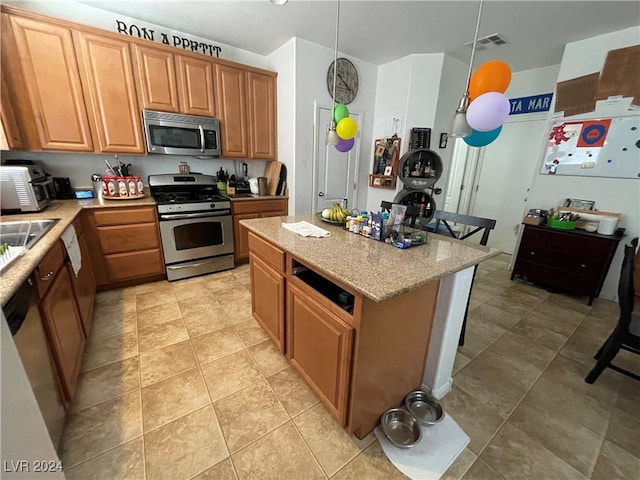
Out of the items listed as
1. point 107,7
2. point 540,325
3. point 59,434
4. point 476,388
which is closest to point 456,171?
point 540,325

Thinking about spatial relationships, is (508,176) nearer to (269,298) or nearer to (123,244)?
(269,298)

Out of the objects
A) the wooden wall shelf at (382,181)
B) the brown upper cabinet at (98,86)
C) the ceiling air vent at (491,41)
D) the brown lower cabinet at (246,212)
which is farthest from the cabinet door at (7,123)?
the ceiling air vent at (491,41)

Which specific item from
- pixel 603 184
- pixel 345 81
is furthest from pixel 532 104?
pixel 345 81

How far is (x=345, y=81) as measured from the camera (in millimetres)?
3387

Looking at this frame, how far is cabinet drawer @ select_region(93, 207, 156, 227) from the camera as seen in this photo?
2434 millimetres

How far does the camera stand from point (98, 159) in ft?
9.16

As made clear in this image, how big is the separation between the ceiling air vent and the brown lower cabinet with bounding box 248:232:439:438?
2935mm

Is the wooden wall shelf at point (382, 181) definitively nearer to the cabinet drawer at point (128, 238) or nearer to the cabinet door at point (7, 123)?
the cabinet drawer at point (128, 238)

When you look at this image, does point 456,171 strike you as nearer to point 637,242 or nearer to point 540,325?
point 637,242

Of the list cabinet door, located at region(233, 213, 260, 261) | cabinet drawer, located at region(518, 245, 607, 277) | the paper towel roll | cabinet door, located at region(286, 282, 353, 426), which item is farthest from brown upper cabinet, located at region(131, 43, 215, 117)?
the paper towel roll

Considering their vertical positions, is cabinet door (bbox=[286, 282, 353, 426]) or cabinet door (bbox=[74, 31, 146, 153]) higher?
cabinet door (bbox=[74, 31, 146, 153])

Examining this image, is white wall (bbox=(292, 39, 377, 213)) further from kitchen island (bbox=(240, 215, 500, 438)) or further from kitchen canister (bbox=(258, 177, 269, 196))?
kitchen island (bbox=(240, 215, 500, 438))

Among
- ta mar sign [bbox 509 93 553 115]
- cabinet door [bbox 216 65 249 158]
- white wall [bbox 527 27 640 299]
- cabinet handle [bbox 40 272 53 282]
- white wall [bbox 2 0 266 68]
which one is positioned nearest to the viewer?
cabinet handle [bbox 40 272 53 282]

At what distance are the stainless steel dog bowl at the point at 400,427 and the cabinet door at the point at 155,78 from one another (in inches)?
131
